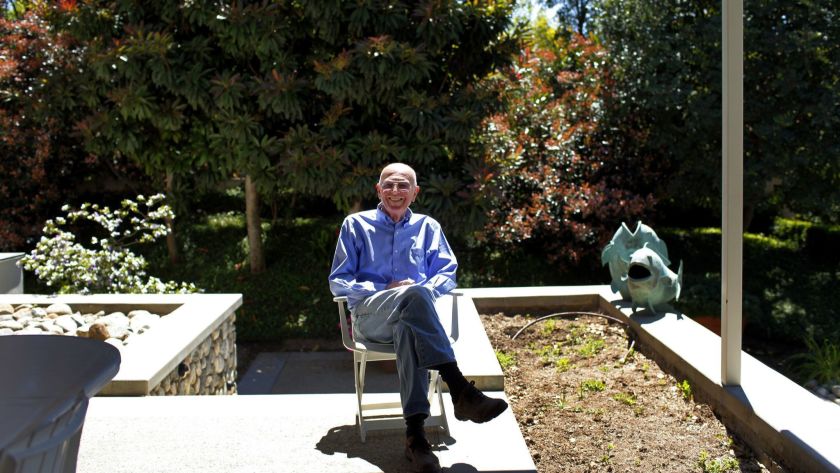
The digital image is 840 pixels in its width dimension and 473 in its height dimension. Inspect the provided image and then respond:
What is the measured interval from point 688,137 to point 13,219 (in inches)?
299

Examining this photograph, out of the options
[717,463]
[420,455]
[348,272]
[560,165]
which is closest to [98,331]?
[348,272]

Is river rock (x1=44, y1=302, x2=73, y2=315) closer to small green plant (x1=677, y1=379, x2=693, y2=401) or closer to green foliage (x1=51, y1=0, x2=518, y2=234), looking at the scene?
green foliage (x1=51, y1=0, x2=518, y2=234)

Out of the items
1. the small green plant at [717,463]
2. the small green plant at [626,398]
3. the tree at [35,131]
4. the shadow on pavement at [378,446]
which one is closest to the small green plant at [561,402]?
the small green plant at [626,398]

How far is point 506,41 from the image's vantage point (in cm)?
733

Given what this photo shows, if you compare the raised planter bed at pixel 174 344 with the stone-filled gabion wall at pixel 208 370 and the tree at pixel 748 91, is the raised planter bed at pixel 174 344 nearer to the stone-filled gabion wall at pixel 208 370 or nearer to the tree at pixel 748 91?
the stone-filled gabion wall at pixel 208 370

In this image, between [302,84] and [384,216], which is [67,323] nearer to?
[384,216]

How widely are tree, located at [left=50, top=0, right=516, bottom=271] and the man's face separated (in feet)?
11.1

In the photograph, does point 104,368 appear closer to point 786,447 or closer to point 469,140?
point 786,447

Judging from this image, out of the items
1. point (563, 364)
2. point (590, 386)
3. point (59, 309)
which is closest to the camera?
point (590, 386)

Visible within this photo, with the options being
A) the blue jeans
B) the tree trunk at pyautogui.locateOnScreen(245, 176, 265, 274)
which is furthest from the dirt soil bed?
the tree trunk at pyautogui.locateOnScreen(245, 176, 265, 274)

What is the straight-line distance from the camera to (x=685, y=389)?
13.1 feet

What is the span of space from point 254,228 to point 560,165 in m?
3.50

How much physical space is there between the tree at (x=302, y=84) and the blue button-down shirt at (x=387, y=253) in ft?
11.4

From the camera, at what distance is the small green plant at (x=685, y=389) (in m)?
3.96
